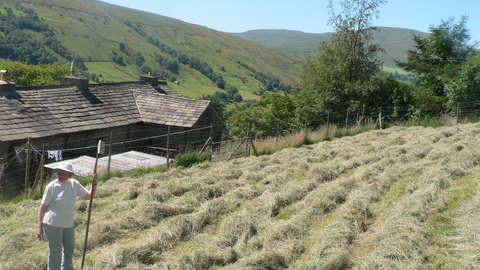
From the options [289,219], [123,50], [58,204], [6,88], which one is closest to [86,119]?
[6,88]

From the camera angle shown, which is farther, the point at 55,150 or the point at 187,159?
the point at 55,150

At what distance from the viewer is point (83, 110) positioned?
17172mm

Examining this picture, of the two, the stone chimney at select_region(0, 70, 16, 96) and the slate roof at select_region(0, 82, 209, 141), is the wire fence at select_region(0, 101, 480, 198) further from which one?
the stone chimney at select_region(0, 70, 16, 96)

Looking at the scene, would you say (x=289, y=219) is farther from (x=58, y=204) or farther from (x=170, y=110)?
(x=170, y=110)

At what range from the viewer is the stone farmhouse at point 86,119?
13320 mm

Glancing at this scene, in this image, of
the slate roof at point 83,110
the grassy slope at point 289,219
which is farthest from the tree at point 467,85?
the slate roof at point 83,110

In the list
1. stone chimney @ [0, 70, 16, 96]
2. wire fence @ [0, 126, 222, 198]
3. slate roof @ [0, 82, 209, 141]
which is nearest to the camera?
wire fence @ [0, 126, 222, 198]

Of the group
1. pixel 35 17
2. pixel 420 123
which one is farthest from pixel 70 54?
pixel 420 123

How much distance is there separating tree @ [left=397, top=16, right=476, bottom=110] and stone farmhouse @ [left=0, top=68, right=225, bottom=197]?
48.8ft

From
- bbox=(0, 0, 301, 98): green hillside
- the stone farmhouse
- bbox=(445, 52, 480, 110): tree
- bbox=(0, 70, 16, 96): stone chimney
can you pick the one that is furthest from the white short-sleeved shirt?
bbox=(0, 0, 301, 98): green hillside

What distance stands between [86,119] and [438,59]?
23.5m

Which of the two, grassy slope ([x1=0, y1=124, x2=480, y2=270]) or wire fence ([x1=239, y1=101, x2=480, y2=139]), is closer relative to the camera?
grassy slope ([x1=0, y1=124, x2=480, y2=270])

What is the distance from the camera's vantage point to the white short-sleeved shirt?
5289 mm

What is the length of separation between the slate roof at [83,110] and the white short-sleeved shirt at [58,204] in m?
8.80
